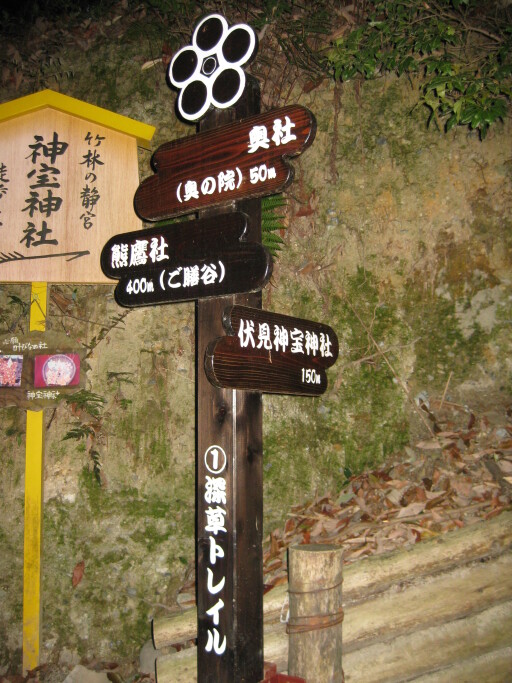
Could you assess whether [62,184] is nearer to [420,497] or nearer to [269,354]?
[269,354]

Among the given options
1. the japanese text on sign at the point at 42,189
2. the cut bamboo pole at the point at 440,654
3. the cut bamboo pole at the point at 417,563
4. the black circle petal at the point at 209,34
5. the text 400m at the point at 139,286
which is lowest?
the cut bamboo pole at the point at 440,654

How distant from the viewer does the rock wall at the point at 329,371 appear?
416cm

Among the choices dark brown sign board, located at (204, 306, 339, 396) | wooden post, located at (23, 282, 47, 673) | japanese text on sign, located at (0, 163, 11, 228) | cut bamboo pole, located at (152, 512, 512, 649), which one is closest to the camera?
dark brown sign board, located at (204, 306, 339, 396)

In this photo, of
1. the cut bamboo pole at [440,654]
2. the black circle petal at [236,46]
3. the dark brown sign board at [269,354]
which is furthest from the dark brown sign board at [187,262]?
the cut bamboo pole at [440,654]

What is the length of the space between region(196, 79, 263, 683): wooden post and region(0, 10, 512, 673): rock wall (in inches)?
53.8

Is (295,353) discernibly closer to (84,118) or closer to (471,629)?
(471,629)

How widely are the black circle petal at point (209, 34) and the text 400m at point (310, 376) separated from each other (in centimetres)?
212

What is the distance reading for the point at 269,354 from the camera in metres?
2.88

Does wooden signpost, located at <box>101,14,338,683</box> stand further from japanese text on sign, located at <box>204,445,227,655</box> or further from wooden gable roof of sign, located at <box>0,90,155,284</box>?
wooden gable roof of sign, located at <box>0,90,155,284</box>

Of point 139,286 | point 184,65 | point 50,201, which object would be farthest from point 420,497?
point 50,201

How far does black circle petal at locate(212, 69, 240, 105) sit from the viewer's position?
316 cm

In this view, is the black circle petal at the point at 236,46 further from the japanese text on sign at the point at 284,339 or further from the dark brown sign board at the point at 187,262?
the japanese text on sign at the point at 284,339

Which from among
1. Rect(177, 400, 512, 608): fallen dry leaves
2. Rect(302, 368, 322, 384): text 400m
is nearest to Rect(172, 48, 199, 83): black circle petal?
Rect(302, 368, 322, 384): text 400m

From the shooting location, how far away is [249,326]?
277cm
